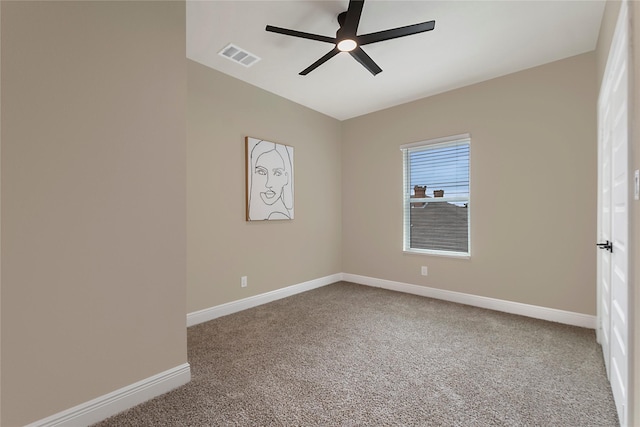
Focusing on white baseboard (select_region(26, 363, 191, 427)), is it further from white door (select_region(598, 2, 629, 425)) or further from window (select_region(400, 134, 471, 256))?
window (select_region(400, 134, 471, 256))

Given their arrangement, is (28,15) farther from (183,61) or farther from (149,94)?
(183,61)

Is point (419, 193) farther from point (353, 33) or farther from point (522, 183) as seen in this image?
point (353, 33)

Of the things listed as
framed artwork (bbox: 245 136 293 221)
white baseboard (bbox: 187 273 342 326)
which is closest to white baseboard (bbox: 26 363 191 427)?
white baseboard (bbox: 187 273 342 326)

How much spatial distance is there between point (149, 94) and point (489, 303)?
3803 mm

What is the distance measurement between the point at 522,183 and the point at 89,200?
374 centimetres

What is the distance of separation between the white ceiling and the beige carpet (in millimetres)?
2628

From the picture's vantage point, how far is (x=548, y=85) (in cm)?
296

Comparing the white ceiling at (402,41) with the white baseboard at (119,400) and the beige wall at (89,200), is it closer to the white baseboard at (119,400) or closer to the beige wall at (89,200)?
the beige wall at (89,200)

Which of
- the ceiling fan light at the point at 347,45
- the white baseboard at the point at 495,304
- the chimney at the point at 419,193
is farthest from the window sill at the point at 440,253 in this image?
the ceiling fan light at the point at 347,45

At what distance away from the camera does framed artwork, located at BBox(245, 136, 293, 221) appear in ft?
11.3

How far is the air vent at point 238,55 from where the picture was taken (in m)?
2.72

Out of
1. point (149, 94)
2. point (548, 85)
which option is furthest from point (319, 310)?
point (548, 85)

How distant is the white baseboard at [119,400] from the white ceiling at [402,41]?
2576 millimetres

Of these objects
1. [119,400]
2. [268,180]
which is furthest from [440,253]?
[119,400]
